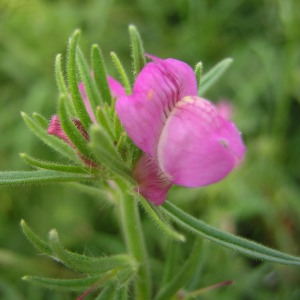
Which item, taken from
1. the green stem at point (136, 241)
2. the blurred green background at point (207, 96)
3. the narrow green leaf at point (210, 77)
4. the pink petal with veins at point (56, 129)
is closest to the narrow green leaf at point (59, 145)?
the pink petal with veins at point (56, 129)

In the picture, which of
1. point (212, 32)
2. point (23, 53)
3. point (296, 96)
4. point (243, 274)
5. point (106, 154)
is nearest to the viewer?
point (106, 154)

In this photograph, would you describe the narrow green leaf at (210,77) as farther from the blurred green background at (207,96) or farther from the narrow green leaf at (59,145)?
the blurred green background at (207,96)

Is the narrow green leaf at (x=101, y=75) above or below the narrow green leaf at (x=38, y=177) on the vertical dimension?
→ above

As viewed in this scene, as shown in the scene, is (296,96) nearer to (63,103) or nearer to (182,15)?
(182,15)

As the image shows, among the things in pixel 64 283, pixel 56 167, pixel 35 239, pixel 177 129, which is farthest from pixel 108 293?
pixel 177 129

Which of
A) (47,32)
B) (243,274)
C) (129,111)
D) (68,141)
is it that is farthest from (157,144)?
(47,32)

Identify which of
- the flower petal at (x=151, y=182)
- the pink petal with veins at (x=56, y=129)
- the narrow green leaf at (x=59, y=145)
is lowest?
the flower petal at (x=151, y=182)
